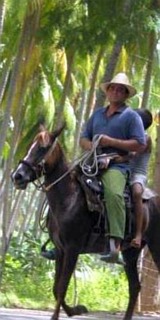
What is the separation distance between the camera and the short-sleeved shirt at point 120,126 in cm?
998

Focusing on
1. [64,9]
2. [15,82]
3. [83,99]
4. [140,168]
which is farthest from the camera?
[83,99]

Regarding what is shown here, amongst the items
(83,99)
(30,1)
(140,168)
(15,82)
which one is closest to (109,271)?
(15,82)

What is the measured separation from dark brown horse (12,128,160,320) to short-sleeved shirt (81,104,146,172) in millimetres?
576

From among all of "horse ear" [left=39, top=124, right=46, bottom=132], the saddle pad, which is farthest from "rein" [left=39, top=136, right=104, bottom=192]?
the saddle pad

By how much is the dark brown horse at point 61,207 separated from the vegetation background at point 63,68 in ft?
6.46

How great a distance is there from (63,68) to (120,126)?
19755mm

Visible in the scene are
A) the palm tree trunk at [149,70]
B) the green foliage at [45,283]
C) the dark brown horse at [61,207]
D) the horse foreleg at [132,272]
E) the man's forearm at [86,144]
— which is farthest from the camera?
the palm tree trunk at [149,70]

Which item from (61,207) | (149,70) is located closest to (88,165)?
(61,207)

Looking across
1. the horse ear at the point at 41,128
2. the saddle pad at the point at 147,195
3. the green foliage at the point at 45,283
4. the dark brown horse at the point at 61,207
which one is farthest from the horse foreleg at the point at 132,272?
the green foliage at the point at 45,283

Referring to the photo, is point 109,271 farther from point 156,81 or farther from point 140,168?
point 140,168

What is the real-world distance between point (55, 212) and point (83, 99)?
2652 centimetres

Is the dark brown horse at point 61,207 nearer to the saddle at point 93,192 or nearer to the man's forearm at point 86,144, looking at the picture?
the saddle at point 93,192

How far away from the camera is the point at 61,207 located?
381 inches

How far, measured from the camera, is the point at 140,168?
10.5 meters
